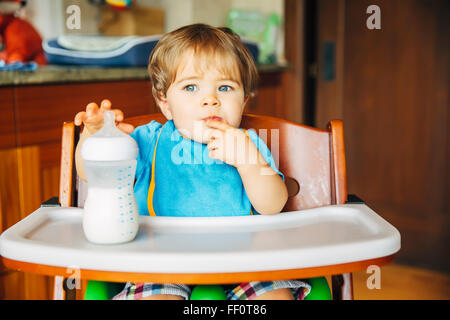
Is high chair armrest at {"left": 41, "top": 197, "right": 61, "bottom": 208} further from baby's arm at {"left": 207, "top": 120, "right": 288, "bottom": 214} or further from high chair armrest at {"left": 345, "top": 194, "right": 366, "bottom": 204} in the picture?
high chair armrest at {"left": 345, "top": 194, "right": 366, "bottom": 204}

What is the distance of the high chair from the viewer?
0.78 m

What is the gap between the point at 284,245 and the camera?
81 centimetres

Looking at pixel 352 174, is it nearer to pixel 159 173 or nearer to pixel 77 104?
pixel 77 104

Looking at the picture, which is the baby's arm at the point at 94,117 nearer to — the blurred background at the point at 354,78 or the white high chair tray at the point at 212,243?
the white high chair tray at the point at 212,243

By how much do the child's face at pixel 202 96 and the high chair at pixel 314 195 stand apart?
17cm

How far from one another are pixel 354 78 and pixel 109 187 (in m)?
2.16

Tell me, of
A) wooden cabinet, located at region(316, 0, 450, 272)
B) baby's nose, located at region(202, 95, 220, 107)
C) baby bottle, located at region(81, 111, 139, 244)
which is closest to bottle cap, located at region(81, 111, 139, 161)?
baby bottle, located at region(81, 111, 139, 244)

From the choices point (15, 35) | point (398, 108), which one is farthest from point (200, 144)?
point (398, 108)

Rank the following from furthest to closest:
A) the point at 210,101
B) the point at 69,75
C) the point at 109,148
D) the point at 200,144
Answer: the point at 69,75, the point at 200,144, the point at 210,101, the point at 109,148

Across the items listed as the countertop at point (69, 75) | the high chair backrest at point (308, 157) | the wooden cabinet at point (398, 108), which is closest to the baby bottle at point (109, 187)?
the high chair backrest at point (308, 157)

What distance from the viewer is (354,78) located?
2766 millimetres

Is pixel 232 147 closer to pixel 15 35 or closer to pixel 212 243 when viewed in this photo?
pixel 212 243
